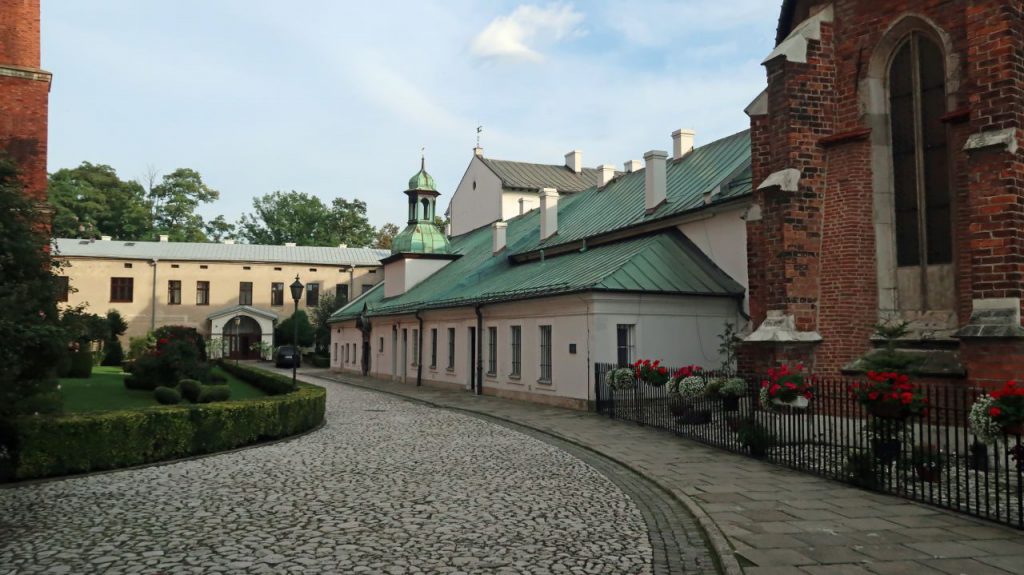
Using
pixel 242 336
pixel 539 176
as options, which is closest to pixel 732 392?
pixel 539 176

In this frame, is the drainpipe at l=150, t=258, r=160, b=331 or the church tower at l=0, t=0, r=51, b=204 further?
the drainpipe at l=150, t=258, r=160, b=331

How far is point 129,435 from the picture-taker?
11.2 metres

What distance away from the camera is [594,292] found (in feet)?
60.6

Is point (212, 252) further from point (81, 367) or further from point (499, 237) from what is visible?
point (499, 237)

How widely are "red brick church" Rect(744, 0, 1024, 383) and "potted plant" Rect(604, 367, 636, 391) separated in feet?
11.2

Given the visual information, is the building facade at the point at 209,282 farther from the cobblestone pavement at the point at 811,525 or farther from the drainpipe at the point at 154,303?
the cobblestone pavement at the point at 811,525

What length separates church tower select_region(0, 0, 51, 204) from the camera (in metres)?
15.3

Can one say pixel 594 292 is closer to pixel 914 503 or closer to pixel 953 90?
pixel 953 90

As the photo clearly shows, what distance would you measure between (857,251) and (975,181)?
2612mm

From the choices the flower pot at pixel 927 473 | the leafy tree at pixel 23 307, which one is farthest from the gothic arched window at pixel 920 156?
the leafy tree at pixel 23 307

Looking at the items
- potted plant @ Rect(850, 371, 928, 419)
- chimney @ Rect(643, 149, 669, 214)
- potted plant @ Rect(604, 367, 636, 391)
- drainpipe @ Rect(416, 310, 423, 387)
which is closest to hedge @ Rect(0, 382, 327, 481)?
potted plant @ Rect(604, 367, 636, 391)

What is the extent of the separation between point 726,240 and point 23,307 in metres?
16.8

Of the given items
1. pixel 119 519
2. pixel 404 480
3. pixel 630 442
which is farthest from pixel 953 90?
pixel 119 519

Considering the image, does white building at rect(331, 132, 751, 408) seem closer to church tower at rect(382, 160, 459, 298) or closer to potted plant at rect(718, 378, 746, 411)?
church tower at rect(382, 160, 459, 298)
